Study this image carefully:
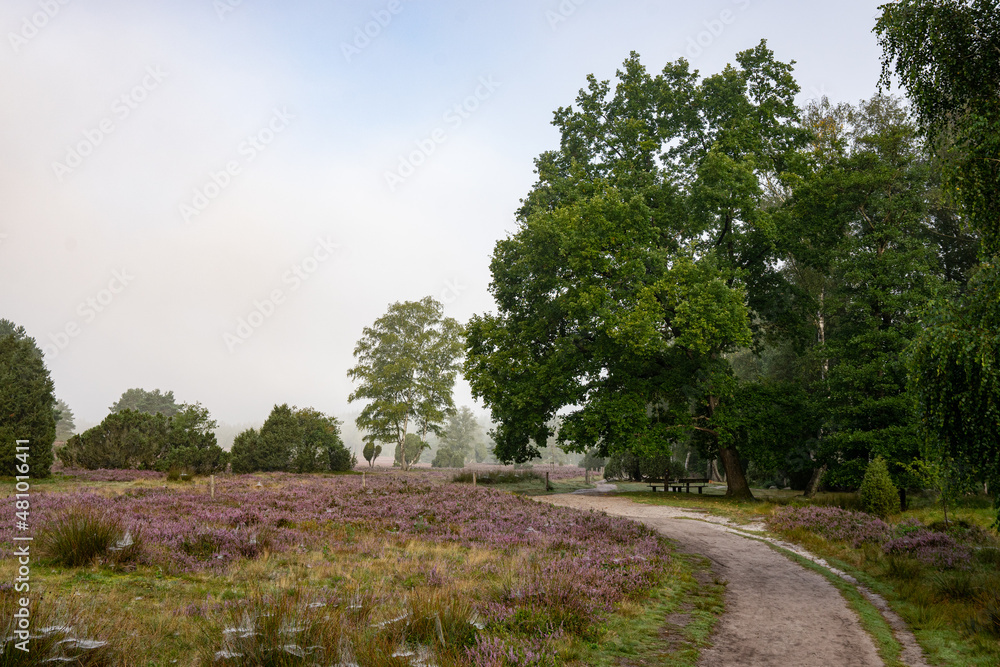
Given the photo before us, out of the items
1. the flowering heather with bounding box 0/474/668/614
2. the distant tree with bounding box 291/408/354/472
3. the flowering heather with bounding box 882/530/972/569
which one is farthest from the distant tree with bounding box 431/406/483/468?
the flowering heather with bounding box 882/530/972/569

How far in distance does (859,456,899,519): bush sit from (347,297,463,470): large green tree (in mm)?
37028

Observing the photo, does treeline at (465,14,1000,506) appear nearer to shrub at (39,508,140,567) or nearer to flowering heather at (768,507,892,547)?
flowering heather at (768,507,892,547)

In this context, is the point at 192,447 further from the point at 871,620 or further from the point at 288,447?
the point at 871,620

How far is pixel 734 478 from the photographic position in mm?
25938

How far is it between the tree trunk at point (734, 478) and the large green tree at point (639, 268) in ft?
0.22

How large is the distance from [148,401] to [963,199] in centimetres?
11197

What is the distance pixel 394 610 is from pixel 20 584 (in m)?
4.02

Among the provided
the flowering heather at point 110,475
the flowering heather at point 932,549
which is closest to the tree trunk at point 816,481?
the flowering heather at point 932,549

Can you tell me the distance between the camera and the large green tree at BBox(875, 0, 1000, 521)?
304 inches

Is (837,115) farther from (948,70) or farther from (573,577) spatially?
(573,577)

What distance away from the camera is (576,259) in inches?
942

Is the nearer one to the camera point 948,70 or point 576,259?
point 948,70

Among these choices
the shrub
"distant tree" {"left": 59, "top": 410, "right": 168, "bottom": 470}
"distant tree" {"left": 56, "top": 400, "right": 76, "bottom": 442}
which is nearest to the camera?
the shrub

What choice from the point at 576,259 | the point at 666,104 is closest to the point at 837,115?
the point at 666,104
